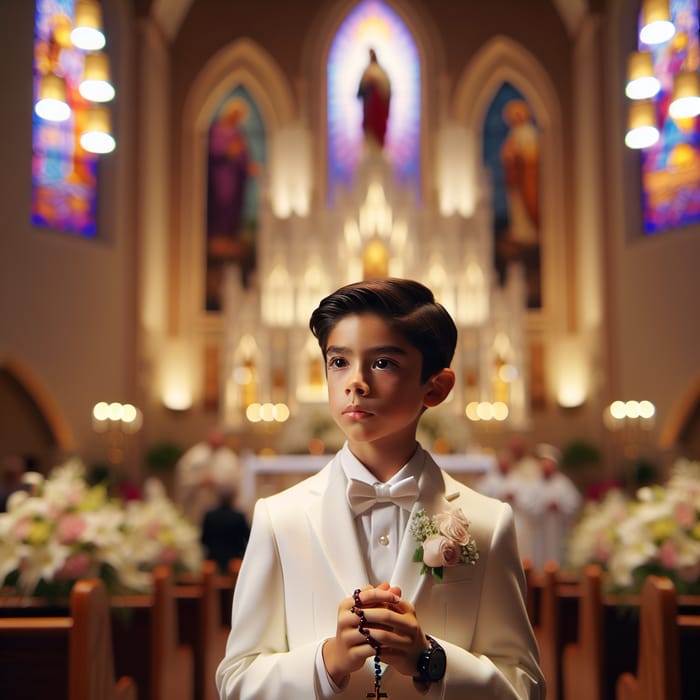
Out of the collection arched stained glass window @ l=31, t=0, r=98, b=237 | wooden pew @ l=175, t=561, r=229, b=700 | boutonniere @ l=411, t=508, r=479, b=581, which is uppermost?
arched stained glass window @ l=31, t=0, r=98, b=237

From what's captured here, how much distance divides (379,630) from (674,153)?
12667 mm

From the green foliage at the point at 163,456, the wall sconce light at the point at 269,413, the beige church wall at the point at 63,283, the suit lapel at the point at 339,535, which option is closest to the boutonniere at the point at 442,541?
the suit lapel at the point at 339,535

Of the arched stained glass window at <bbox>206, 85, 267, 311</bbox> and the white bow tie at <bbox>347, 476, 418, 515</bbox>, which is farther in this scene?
the arched stained glass window at <bbox>206, 85, 267, 311</bbox>

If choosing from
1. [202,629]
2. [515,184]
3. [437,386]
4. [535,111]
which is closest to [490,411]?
[515,184]

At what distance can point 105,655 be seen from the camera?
119 inches

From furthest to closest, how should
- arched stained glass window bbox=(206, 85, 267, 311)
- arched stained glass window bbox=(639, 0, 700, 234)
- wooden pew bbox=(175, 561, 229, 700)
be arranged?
arched stained glass window bbox=(206, 85, 267, 311)
arched stained glass window bbox=(639, 0, 700, 234)
wooden pew bbox=(175, 561, 229, 700)

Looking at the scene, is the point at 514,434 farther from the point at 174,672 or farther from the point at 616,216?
the point at 174,672

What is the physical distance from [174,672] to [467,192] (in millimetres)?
11602

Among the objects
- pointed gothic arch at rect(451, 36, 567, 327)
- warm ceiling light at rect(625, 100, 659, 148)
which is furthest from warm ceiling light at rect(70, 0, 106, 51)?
pointed gothic arch at rect(451, 36, 567, 327)

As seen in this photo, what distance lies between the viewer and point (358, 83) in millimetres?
15523

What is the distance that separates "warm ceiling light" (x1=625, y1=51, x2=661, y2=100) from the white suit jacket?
240 inches

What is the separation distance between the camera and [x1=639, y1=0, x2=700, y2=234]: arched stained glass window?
1262 cm

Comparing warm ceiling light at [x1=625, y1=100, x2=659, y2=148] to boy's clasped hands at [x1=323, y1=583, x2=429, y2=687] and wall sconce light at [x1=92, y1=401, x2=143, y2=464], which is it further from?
wall sconce light at [x1=92, y1=401, x2=143, y2=464]

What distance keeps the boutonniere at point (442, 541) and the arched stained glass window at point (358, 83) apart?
45.5ft
